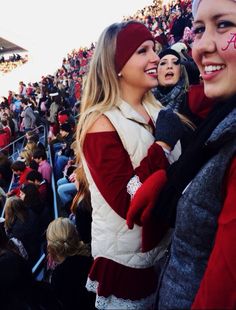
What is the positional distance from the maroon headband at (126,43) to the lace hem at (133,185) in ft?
1.89

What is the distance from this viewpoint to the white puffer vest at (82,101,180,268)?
5.29 feet

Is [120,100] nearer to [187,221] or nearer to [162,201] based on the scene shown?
[162,201]

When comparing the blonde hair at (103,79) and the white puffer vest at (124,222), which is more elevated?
the blonde hair at (103,79)

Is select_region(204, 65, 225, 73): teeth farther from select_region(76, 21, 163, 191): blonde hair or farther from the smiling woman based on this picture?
select_region(76, 21, 163, 191): blonde hair

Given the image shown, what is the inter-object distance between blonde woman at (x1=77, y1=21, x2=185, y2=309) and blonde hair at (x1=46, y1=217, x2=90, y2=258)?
912mm

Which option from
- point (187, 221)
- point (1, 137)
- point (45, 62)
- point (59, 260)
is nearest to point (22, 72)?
point (45, 62)

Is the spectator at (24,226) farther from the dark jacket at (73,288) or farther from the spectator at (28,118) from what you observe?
the spectator at (28,118)

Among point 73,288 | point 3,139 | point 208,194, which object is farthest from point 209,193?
point 3,139

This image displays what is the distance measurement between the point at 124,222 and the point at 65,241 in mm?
1217

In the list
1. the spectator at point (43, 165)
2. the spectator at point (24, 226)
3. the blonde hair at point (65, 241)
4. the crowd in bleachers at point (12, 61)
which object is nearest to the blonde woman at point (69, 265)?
the blonde hair at point (65, 241)

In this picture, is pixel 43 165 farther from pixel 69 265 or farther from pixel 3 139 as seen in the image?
pixel 3 139

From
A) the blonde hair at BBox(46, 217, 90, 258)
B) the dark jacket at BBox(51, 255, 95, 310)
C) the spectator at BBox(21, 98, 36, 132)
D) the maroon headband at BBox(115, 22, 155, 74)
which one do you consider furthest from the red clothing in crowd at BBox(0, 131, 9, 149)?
the maroon headband at BBox(115, 22, 155, 74)

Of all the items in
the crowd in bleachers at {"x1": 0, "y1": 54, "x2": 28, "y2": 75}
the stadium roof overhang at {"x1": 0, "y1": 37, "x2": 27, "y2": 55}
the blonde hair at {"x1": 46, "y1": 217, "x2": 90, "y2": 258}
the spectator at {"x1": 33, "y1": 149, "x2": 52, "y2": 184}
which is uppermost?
the blonde hair at {"x1": 46, "y1": 217, "x2": 90, "y2": 258}

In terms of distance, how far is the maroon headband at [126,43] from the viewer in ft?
5.64
